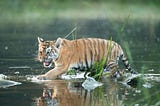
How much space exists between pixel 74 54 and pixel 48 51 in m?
0.61

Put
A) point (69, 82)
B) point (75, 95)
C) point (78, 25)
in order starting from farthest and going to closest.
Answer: point (78, 25), point (69, 82), point (75, 95)

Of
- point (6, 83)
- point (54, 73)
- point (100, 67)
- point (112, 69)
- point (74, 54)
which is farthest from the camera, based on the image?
point (112, 69)

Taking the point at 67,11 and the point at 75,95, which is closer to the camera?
the point at 75,95

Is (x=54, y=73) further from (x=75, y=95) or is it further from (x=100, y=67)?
(x=75, y=95)

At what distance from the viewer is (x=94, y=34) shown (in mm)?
23047

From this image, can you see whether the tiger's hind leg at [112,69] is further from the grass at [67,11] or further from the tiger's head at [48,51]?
the grass at [67,11]

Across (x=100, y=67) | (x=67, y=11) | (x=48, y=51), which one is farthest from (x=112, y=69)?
(x=67, y=11)

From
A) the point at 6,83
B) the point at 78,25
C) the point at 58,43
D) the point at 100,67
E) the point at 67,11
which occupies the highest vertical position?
the point at 67,11

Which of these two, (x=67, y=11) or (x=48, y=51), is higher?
(x=67, y=11)

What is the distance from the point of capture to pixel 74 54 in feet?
42.8

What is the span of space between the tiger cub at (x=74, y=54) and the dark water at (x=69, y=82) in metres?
0.39

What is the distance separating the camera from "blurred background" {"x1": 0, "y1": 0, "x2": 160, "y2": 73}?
53.5 feet

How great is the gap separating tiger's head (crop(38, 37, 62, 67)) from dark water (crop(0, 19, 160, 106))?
15.1 inches

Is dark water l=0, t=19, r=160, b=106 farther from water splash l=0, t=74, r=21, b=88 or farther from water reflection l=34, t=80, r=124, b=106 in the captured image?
water splash l=0, t=74, r=21, b=88
